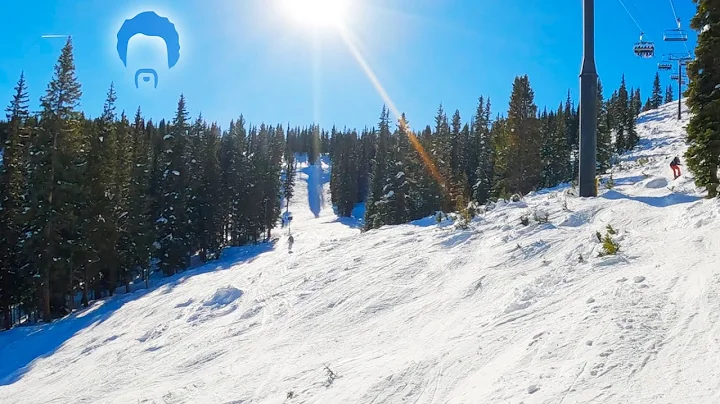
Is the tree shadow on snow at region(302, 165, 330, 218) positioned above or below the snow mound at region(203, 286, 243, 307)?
above

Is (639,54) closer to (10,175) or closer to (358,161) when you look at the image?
(10,175)

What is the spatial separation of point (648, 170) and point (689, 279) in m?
17.2

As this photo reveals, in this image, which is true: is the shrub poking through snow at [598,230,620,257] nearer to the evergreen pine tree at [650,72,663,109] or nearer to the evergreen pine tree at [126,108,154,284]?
the evergreen pine tree at [126,108,154,284]

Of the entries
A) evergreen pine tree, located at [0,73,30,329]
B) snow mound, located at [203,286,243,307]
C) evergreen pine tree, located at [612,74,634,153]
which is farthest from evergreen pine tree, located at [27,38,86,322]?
evergreen pine tree, located at [612,74,634,153]

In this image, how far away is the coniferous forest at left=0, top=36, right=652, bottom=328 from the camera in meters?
23.3

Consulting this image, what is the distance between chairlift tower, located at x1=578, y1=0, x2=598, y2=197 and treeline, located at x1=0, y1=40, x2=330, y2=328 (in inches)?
929

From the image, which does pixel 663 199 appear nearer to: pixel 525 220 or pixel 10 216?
pixel 525 220

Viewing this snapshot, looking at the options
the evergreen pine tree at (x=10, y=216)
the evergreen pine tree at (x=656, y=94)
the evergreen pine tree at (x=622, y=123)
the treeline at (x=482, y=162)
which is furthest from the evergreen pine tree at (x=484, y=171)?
the evergreen pine tree at (x=656, y=94)

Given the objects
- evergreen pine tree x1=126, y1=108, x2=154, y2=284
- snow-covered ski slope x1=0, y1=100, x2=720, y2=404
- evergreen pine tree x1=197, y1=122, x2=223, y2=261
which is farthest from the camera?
evergreen pine tree x1=197, y1=122, x2=223, y2=261

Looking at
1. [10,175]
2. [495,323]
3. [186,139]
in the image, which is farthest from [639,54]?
[10,175]

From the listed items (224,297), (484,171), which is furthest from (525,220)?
(484,171)

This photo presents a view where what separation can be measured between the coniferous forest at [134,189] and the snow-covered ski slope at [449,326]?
7255mm

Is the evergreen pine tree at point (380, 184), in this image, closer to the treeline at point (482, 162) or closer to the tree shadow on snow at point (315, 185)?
the treeline at point (482, 162)

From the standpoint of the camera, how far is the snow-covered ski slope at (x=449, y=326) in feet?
15.1
